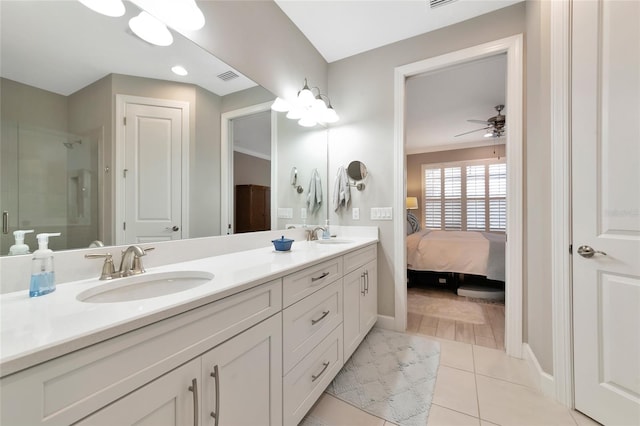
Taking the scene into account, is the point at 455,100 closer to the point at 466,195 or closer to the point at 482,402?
the point at 466,195

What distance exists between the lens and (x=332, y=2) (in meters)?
1.88

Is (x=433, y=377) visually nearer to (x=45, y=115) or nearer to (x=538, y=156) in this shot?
(x=538, y=156)

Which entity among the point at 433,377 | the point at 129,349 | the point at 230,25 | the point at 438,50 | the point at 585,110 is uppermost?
the point at 438,50

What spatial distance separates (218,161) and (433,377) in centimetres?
192

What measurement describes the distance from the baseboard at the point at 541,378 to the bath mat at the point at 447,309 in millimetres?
745

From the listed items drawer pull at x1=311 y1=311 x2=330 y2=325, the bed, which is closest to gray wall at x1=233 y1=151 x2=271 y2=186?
drawer pull at x1=311 y1=311 x2=330 y2=325

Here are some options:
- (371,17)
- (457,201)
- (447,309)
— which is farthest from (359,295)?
(457,201)

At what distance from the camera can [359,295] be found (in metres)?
1.86

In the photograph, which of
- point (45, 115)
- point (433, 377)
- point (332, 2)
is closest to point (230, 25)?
point (332, 2)

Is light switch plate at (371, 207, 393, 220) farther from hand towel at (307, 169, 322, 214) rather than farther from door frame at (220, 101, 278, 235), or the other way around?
door frame at (220, 101, 278, 235)

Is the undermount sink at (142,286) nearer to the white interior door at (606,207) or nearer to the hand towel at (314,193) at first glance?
the hand towel at (314,193)

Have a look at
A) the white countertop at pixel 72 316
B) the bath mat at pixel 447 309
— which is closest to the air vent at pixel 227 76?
the white countertop at pixel 72 316

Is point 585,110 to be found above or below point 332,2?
below

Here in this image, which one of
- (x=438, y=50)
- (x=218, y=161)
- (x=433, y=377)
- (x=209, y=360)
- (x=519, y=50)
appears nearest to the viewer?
(x=209, y=360)
